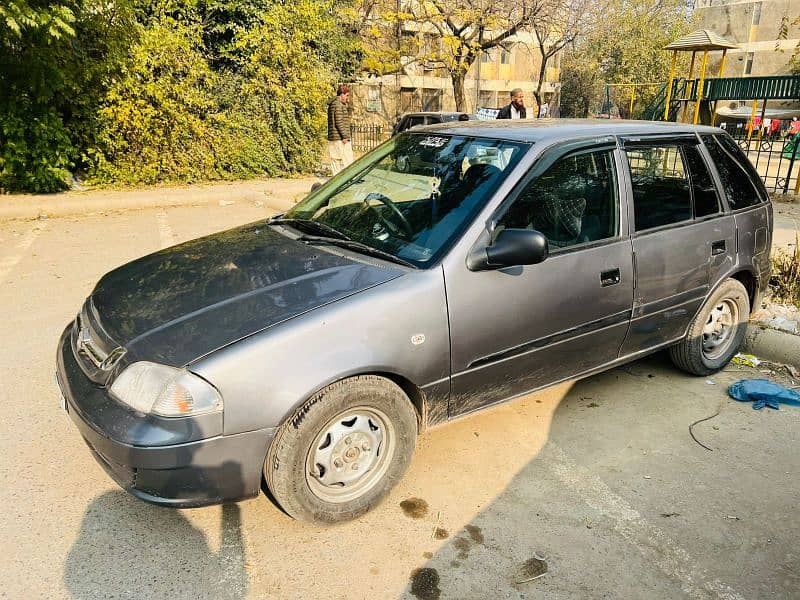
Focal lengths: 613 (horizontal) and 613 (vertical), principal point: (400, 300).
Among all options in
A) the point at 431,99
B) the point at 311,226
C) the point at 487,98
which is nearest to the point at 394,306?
the point at 311,226

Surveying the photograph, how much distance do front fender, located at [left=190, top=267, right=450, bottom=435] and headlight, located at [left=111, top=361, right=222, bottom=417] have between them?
45 millimetres

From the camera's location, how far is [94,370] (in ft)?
8.93

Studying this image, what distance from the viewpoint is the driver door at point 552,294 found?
3.01 m

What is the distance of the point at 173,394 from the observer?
240 centimetres

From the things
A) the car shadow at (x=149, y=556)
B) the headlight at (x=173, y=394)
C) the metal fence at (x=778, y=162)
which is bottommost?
the metal fence at (x=778, y=162)

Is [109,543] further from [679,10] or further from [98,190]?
[679,10]

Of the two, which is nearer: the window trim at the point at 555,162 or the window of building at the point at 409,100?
the window trim at the point at 555,162

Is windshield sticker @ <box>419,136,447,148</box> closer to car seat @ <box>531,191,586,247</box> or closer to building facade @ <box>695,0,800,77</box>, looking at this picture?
car seat @ <box>531,191,586,247</box>

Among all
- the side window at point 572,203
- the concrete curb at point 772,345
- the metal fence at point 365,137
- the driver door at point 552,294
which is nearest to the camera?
the driver door at point 552,294

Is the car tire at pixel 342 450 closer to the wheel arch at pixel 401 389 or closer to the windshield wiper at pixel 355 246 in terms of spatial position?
the wheel arch at pixel 401 389

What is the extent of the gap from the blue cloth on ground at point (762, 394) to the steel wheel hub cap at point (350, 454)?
106 inches

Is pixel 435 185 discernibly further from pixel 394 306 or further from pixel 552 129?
pixel 394 306

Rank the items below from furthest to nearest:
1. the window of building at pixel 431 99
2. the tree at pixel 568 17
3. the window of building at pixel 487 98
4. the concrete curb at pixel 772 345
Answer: the window of building at pixel 487 98
the window of building at pixel 431 99
the tree at pixel 568 17
the concrete curb at pixel 772 345

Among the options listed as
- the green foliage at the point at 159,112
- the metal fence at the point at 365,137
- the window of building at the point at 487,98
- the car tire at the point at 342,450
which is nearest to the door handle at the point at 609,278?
the car tire at the point at 342,450
